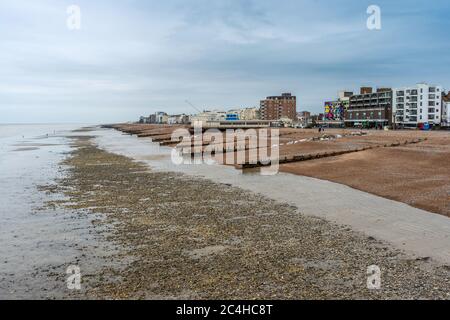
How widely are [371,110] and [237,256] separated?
456 ft

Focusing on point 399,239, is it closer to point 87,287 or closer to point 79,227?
point 87,287

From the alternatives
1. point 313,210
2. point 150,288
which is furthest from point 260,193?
point 150,288

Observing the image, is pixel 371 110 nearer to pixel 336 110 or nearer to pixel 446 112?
pixel 446 112

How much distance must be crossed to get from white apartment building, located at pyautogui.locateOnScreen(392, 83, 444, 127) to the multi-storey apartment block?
6.34m

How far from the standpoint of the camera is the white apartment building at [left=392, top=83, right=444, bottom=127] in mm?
121625

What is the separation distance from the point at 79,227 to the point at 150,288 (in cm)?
665

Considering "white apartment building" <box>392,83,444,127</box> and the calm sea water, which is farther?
"white apartment building" <box>392,83,444,127</box>

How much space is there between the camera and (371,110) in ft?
456

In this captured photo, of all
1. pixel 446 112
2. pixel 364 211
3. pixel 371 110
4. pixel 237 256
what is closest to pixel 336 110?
pixel 371 110

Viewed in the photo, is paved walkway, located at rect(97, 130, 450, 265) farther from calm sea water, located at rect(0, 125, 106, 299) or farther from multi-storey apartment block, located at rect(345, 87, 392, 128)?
multi-storey apartment block, located at rect(345, 87, 392, 128)

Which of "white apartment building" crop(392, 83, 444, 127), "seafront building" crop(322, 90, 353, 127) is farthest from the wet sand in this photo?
"seafront building" crop(322, 90, 353, 127)

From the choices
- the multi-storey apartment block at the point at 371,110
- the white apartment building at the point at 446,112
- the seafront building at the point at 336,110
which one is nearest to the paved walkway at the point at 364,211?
the white apartment building at the point at 446,112

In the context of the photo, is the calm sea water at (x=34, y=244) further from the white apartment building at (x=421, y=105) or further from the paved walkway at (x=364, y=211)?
the white apartment building at (x=421, y=105)
